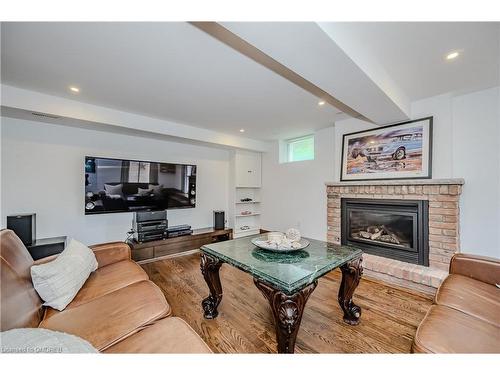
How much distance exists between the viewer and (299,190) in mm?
4098

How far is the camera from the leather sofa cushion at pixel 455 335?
91 cm

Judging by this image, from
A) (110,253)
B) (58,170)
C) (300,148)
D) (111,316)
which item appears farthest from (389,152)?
(58,170)

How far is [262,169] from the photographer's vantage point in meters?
4.91

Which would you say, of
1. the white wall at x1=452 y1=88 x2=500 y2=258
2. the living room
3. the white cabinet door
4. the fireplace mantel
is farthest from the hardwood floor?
the white cabinet door

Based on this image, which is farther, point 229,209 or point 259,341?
point 229,209

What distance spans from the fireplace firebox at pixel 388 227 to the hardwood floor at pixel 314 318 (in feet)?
1.70

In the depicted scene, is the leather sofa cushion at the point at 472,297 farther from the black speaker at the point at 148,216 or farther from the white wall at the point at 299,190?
the black speaker at the point at 148,216

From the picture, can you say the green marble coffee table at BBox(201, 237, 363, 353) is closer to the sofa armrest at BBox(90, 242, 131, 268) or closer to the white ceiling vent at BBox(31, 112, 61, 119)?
the sofa armrest at BBox(90, 242, 131, 268)

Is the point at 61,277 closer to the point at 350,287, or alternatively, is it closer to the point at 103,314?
the point at 103,314

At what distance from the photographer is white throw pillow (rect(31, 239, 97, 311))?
47.7 inches
